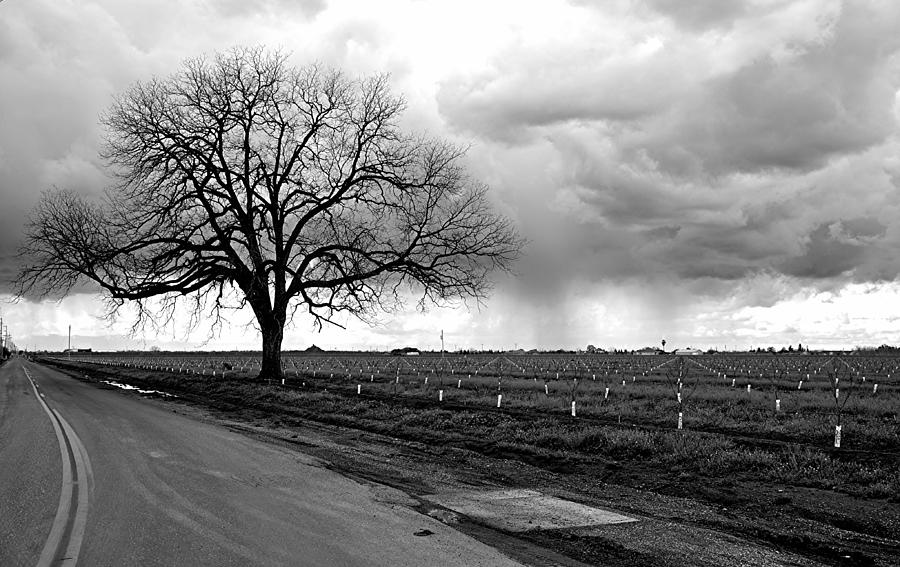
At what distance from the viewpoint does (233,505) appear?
8.62 meters

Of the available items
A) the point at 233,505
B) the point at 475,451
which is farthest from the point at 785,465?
the point at 233,505

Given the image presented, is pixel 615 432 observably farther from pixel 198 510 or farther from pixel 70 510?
pixel 70 510

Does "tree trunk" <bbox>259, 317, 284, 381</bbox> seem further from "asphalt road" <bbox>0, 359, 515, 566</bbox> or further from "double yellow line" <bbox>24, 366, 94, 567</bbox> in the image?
"double yellow line" <bbox>24, 366, 94, 567</bbox>

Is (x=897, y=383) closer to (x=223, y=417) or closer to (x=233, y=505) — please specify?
(x=223, y=417)

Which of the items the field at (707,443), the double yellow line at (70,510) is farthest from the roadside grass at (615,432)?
the double yellow line at (70,510)

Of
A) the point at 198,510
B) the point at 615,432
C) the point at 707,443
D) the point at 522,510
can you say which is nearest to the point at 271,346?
the point at 615,432

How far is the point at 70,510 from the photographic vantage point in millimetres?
8180

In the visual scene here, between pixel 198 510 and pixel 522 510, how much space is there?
157 inches

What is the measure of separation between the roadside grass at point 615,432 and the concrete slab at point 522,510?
353 cm

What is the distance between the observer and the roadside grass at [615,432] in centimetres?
1196

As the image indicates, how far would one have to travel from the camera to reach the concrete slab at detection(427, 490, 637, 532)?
8.45 m

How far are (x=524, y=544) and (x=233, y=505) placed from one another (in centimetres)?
361

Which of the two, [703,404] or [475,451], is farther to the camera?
[703,404]

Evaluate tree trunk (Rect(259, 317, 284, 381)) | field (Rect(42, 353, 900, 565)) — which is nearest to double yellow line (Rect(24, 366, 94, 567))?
field (Rect(42, 353, 900, 565))
